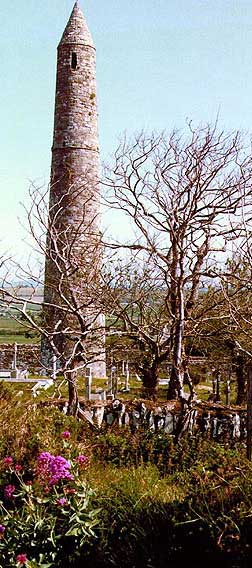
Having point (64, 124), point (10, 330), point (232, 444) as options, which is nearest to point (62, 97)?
point (64, 124)

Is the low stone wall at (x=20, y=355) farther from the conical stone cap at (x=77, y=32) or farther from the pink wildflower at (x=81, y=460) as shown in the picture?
the pink wildflower at (x=81, y=460)

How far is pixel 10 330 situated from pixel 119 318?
580 inches

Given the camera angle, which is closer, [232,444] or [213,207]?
[232,444]

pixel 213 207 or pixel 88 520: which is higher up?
pixel 213 207

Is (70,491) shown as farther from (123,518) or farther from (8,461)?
(8,461)

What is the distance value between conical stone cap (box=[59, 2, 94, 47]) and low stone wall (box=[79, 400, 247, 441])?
14028 mm

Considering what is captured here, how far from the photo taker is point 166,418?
9.70m

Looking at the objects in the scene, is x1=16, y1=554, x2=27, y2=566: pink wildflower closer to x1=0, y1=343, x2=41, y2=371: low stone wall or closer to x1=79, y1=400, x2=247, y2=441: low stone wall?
x1=79, y1=400, x2=247, y2=441: low stone wall

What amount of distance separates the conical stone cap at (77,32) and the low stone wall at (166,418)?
46.0ft

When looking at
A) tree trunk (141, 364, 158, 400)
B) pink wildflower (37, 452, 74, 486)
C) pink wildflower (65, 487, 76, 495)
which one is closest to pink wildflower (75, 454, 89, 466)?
pink wildflower (37, 452, 74, 486)

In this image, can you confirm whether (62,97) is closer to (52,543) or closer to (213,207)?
(213,207)

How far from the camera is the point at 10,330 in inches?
1006

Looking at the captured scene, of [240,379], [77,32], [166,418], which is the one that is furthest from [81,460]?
[77,32]

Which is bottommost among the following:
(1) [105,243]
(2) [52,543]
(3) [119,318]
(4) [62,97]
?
(2) [52,543]
